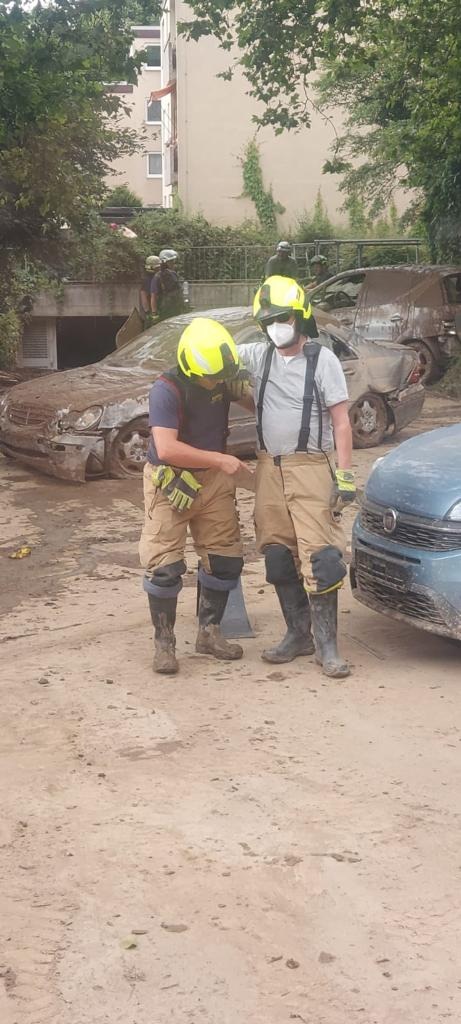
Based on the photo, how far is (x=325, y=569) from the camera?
5656 millimetres

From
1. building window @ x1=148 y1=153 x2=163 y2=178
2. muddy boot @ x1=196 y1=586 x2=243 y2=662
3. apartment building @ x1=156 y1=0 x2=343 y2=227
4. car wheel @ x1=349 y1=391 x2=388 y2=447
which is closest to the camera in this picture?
muddy boot @ x1=196 y1=586 x2=243 y2=662

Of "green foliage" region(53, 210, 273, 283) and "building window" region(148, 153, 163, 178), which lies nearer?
"green foliage" region(53, 210, 273, 283)

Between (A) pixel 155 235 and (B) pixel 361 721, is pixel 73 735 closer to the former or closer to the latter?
(B) pixel 361 721

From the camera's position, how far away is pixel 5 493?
10.7m

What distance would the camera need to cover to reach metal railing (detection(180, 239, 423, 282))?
2617 cm

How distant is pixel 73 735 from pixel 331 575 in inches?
54.3

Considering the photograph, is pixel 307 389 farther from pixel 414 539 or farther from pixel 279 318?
pixel 414 539

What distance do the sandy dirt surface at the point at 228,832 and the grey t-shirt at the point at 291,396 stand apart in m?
1.11

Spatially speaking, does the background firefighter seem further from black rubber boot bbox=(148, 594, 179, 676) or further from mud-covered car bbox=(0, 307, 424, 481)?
black rubber boot bbox=(148, 594, 179, 676)

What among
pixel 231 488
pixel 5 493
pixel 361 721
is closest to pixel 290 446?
pixel 231 488

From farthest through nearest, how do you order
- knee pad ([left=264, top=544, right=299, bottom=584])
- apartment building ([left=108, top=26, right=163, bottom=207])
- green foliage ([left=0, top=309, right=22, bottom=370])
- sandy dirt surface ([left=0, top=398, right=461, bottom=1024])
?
apartment building ([left=108, top=26, right=163, bottom=207])
green foliage ([left=0, top=309, right=22, bottom=370])
knee pad ([left=264, top=544, right=299, bottom=584])
sandy dirt surface ([left=0, top=398, right=461, bottom=1024])

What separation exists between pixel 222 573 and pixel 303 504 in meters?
0.56

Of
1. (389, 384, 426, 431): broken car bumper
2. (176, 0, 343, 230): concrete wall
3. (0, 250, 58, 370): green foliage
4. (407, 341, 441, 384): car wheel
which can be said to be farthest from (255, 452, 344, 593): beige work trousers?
(176, 0, 343, 230): concrete wall

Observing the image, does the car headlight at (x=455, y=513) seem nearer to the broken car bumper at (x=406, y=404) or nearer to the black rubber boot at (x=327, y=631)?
the black rubber boot at (x=327, y=631)
